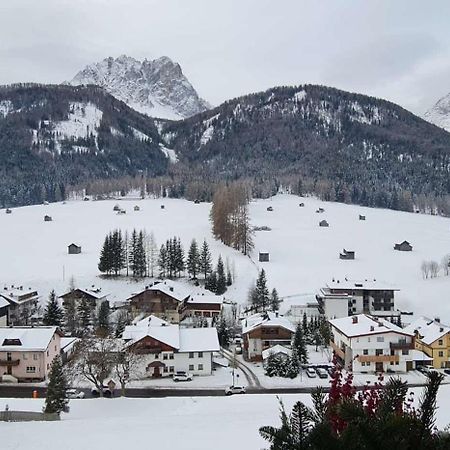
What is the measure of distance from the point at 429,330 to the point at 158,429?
2699 centimetres

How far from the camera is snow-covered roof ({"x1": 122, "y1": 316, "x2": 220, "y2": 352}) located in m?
28.8

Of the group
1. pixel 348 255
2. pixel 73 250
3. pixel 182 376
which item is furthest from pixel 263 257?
pixel 182 376

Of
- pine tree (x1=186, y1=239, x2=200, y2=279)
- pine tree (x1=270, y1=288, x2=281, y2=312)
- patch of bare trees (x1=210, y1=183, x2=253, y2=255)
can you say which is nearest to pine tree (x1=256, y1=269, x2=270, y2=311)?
pine tree (x1=270, y1=288, x2=281, y2=312)

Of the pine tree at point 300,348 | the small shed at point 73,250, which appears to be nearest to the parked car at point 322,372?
the pine tree at point 300,348

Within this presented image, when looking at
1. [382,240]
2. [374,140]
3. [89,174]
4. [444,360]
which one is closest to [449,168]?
[374,140]

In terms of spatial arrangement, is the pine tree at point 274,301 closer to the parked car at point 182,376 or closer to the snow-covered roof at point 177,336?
the snow-covered roof at point 177,336

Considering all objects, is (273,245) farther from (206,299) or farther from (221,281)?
(206,299)

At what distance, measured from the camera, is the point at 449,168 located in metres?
169

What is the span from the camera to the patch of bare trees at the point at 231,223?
61844mm

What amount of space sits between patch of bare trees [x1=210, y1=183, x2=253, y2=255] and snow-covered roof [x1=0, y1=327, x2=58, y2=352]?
111 ft

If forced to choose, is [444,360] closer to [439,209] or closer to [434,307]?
[434,307]

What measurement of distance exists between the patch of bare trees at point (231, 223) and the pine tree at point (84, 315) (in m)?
25.5

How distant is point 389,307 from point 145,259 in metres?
24.7

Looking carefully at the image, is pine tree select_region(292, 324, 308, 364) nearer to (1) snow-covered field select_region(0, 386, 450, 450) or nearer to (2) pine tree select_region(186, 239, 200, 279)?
(1) snow-covered field select_region(0, 386, 450, 450)
